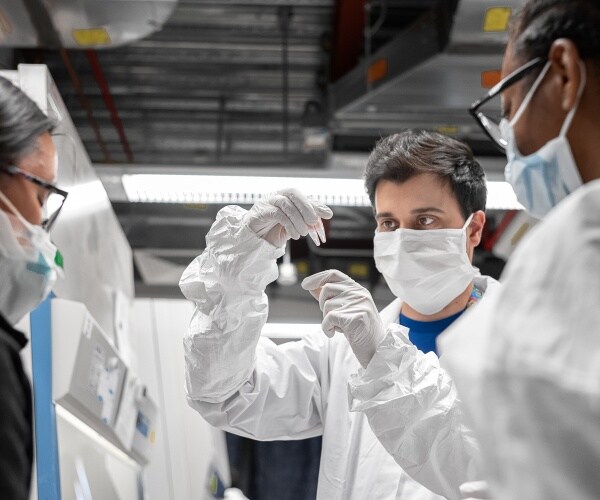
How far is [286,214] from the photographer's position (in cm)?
203

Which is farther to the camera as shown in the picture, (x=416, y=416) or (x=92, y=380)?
(x=92, y=380)

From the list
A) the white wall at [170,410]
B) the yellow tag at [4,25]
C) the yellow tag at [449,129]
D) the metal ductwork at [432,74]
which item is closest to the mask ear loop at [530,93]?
the metal ductwork at [432,74]

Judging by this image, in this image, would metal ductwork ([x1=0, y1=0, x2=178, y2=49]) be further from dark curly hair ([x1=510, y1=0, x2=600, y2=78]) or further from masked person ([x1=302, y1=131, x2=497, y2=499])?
dark curly hair ([x1=510, y1=0, x2=600, y2=78])

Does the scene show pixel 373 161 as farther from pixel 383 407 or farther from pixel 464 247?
pixel 383 407

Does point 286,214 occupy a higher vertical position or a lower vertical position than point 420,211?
higher

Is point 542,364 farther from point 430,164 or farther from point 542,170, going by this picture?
point 430,164

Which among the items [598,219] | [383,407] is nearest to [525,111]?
[598,219]

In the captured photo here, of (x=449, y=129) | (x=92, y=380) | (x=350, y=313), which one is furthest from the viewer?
(x=449, y=129)

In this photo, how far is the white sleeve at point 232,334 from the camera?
204 centimetres

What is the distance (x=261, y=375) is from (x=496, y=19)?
200cm

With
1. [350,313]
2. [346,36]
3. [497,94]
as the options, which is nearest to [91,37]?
[346,36]

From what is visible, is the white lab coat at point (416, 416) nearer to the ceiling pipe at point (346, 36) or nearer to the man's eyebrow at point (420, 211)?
the man's eyebrow at point (420, 211)

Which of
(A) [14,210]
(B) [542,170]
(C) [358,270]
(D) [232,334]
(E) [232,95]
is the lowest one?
(C) [358,270]

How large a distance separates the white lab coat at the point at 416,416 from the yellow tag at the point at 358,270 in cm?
462
